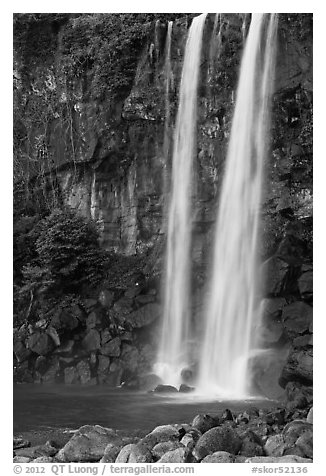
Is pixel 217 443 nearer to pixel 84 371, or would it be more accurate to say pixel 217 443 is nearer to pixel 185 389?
pixel 185 389

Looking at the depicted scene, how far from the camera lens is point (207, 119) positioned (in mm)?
11531

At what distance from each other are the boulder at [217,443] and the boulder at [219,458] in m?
0.10

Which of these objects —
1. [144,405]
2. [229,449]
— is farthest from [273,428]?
[144,405]

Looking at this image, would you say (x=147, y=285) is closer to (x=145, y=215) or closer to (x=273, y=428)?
(x=145, y=215)

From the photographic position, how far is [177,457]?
18.2ft

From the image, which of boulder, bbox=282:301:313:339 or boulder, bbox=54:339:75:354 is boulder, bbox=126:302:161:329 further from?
boulder, bbox=282:301:313:339

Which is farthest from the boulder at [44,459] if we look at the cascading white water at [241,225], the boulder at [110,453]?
the cascading white water at [241,225]

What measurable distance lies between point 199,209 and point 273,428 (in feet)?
18.8

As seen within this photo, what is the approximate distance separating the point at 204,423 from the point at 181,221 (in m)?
5.70

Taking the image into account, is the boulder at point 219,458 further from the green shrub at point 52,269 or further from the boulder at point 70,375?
the green shrub at point 52,269

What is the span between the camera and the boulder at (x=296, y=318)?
9383 mm

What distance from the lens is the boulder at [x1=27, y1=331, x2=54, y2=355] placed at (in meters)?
10.9

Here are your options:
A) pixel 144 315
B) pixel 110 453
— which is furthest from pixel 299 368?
pixel 144 315

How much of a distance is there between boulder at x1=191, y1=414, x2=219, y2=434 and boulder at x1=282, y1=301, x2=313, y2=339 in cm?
307
